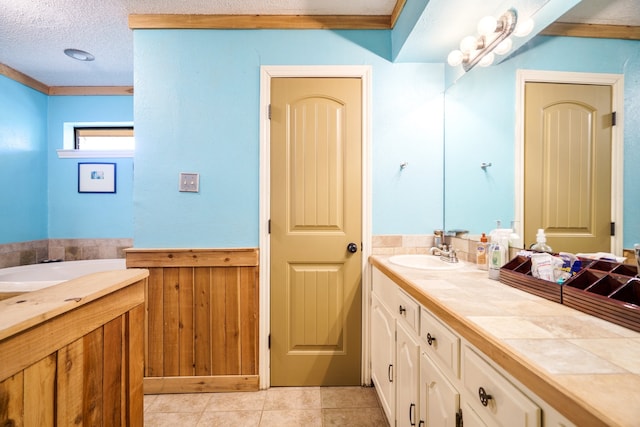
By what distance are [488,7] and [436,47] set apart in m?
0.35

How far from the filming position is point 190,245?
196 centimetres

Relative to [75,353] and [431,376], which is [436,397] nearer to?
[431,376]

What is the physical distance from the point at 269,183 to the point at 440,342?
1.40 metres

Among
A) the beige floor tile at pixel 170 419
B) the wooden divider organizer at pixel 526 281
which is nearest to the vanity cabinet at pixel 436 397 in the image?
the wooden divider organizer at pixel 526 281

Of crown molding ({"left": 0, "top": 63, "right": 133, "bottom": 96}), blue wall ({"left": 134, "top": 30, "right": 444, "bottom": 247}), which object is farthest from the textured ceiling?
crown molding ({"left": 0, "top": 63, "right": 133, "bottom": 96})

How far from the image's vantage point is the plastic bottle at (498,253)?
1.27 m

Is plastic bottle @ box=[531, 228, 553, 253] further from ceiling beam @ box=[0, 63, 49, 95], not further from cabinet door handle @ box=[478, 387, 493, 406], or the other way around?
ceiling beam @ box=[0, 63, 49, 95]

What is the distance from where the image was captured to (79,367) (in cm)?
77

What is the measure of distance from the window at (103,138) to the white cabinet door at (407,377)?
10.9ft

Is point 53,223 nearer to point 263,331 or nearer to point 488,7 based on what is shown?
point 263,331

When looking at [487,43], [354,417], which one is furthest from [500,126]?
[354,417]

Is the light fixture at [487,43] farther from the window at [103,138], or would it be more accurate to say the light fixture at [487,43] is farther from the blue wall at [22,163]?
the blue wall at [22,163]

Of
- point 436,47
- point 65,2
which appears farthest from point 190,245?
point 436,47

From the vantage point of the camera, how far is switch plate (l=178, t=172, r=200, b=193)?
195 cm
